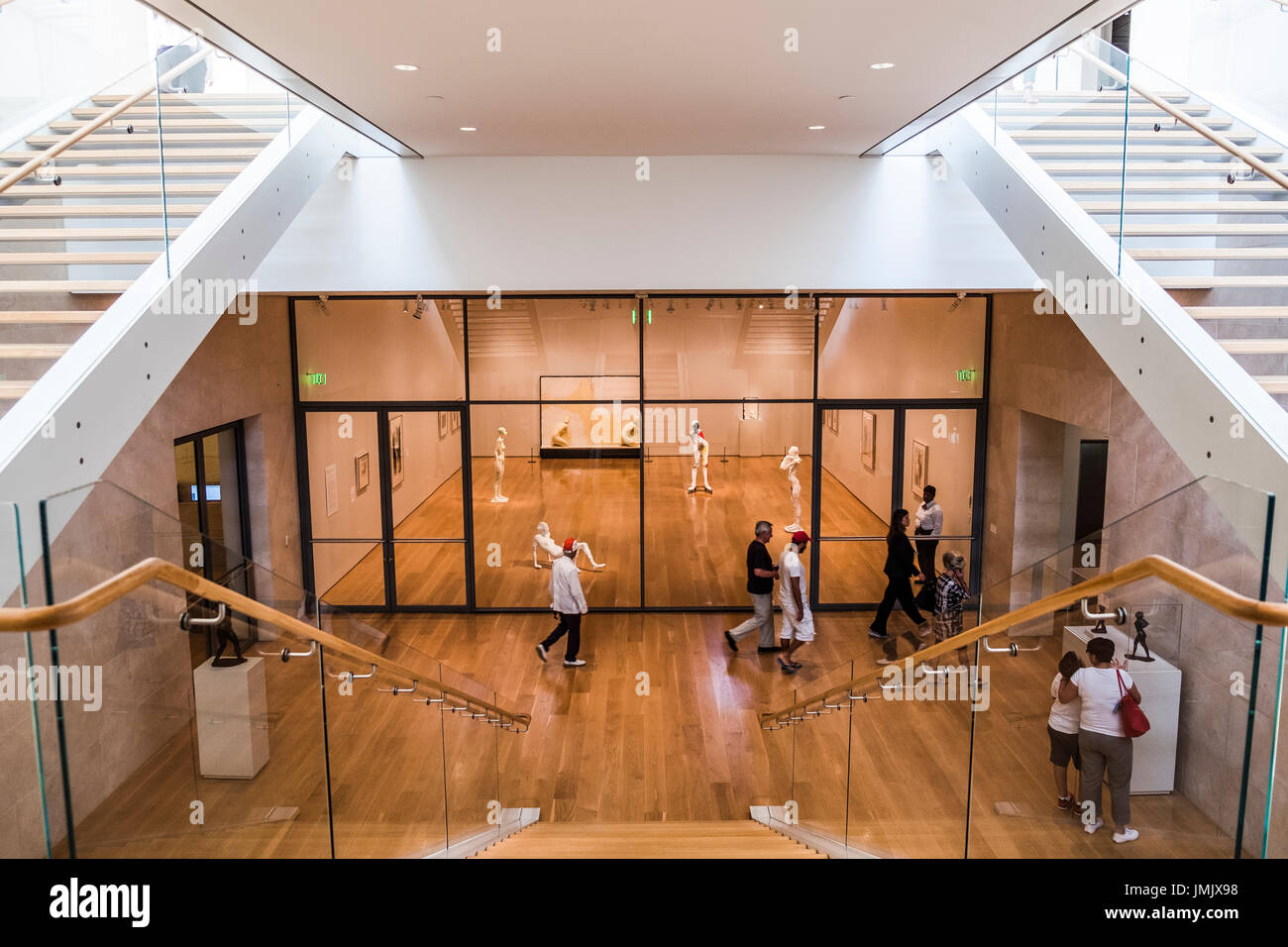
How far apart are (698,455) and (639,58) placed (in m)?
6.50

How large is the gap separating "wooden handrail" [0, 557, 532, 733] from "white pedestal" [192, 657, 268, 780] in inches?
10.5

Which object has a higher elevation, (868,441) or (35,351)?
(35,351)

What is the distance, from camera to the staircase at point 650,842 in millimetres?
5094

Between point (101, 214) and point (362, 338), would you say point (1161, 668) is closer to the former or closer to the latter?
point (101, 214)

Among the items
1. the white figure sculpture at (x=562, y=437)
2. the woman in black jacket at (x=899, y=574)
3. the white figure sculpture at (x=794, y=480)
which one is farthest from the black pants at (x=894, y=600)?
the white figure sculpture at (x=562, y=437)

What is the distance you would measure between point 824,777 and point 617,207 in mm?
5037

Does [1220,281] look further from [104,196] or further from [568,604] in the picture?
[104,196]

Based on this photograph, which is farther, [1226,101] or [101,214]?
[1226,101]

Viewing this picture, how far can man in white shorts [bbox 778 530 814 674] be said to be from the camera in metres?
9.33

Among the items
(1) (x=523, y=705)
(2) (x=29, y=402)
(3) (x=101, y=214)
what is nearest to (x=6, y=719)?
(2) (x=29, y=402)

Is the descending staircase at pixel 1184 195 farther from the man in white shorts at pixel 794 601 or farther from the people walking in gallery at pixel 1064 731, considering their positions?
the man in white shorts at pixel 794 601

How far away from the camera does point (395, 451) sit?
11164 millimetres

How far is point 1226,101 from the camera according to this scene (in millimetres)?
7496

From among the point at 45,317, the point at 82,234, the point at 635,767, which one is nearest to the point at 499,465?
the point at 635,767
